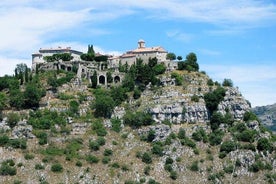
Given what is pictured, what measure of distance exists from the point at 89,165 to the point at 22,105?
2186 cm

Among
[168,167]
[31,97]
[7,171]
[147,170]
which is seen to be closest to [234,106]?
[168,167]

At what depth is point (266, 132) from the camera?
12562 centimetres

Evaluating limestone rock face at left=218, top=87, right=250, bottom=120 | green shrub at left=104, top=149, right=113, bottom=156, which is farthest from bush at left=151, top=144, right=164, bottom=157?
limestone rock face at left=218, top=87, right=250, bottom=120

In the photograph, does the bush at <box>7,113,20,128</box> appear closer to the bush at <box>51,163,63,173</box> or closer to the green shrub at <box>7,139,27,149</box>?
the green shrub at <box>7,139,27,149</box>

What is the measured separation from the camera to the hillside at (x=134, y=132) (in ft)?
370

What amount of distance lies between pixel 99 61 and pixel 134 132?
28575mm

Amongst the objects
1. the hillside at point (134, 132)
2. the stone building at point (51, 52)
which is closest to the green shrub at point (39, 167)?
the hillside at point (134, 132)

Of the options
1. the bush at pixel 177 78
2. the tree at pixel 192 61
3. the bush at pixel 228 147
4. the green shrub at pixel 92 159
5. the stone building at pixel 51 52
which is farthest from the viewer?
the stone building at pixel 51 52

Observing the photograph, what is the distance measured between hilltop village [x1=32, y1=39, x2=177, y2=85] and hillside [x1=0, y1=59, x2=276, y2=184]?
360cm

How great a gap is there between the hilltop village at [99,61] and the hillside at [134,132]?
11.8 feet

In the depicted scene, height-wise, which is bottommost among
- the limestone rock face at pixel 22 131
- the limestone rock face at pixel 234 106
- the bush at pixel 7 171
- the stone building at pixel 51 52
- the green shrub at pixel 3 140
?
the bush at pixel 7 171

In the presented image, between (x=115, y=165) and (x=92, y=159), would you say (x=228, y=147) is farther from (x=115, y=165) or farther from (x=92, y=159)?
(x=92, y=159)

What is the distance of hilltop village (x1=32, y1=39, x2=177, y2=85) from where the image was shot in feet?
457

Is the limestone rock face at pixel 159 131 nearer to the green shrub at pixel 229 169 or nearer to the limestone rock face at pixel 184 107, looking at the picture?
the limestone rock face at pixel 184 107
